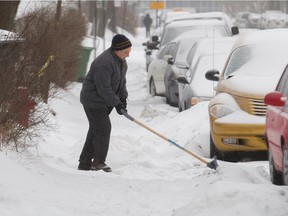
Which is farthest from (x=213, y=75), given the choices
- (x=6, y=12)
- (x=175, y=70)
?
(x=175, y=70)

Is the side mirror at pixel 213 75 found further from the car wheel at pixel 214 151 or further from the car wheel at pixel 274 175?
the car wheel at pixel 274 175

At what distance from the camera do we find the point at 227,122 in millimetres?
10359

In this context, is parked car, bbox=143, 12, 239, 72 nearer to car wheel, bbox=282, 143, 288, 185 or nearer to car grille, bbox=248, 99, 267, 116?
car grille, bbox=248, 99, 267, 116

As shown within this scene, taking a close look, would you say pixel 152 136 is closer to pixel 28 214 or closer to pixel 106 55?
pixel 106 55

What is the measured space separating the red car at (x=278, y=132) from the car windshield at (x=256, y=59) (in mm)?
2681

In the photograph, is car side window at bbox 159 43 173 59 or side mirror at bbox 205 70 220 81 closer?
side mirror at bbox 205 70 220 81

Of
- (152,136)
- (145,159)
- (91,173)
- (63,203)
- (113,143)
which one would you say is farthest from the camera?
(152,136)

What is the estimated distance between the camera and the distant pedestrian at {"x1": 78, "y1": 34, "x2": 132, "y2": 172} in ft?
32.9

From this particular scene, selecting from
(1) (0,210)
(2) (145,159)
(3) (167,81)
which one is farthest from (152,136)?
(1) (0,210)

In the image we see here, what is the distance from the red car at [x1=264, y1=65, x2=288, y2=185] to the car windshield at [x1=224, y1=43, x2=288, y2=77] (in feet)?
8.79

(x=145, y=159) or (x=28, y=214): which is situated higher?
(x=28, y=214)

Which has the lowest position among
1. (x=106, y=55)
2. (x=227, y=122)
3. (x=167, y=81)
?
(x=167, y=81)

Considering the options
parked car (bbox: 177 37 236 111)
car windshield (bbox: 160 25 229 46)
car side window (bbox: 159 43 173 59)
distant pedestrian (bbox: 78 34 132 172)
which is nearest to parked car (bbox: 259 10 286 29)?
car windshield (bbox: 160 25 229 46)

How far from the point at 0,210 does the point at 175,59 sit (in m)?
12.6
